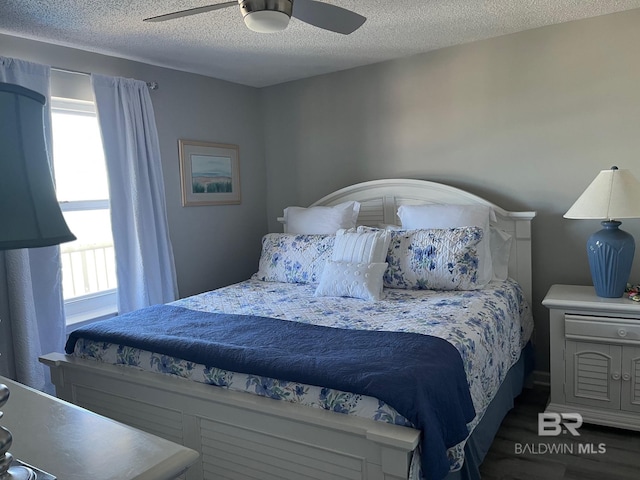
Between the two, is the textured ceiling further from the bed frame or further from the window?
the bed frame

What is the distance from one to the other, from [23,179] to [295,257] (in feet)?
8.64

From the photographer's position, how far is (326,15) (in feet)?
6.64

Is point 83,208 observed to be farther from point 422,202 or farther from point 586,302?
point 586,302

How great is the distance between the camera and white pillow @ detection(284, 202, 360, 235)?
3.55m

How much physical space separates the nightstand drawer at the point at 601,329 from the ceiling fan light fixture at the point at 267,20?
2110 mm

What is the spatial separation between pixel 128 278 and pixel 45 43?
1.52 metres

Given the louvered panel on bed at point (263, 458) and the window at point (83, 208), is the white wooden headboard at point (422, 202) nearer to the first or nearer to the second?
the window at point (83, 208)

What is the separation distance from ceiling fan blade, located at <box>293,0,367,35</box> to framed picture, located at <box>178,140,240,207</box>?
74.3 inches

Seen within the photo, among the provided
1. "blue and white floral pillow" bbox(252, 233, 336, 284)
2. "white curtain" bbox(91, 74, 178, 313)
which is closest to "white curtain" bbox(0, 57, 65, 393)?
"white curtain" bbox(91, 74, 178, 313)

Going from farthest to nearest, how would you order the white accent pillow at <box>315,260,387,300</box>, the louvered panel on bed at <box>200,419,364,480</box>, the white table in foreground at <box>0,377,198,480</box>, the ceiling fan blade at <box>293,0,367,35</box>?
the white accent pillow at <box>315,260,387,300</box>, the ceiling fan blade at <box>293,0,367,35</box>, the louvered panel on bed at <box>200,419,364,480</box>, the white table in foreground at <box>0,377,198,480</box>

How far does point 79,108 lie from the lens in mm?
3145

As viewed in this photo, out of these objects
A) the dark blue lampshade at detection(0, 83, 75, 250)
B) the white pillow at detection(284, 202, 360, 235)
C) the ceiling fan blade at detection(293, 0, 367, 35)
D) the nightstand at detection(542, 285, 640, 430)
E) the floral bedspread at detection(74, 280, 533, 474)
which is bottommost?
the nightstand at detection(542, 285, 640, 430)

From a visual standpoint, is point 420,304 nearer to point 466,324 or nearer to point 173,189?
point 466,324

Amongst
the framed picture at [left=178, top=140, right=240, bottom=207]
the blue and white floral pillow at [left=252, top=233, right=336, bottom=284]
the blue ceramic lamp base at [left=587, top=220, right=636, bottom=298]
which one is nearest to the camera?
the blue ceramic lamp base at [left=587, top=220, right=636, bottom=298]
